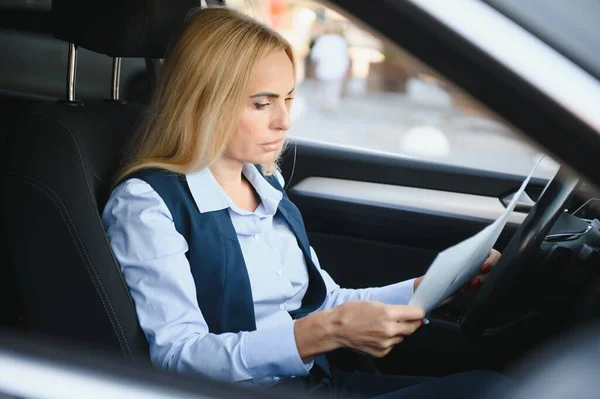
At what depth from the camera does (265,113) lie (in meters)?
1.74

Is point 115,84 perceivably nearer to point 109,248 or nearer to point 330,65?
point 109,248

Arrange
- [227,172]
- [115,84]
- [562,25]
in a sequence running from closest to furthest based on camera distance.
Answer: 1. [562,25]
2. [227,172]
3. [115,84]

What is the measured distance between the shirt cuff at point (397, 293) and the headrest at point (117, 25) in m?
0.72

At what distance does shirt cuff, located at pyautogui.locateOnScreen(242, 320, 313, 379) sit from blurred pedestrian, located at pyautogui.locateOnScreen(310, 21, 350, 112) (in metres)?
7.68

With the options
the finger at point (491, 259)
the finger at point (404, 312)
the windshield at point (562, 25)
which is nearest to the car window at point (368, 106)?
the finger at point (491, 259)

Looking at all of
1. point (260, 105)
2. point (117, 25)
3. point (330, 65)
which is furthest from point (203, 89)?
point (330, 65)

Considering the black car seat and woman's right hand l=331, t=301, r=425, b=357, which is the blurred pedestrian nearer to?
the black car seat

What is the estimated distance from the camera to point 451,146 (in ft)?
15.9

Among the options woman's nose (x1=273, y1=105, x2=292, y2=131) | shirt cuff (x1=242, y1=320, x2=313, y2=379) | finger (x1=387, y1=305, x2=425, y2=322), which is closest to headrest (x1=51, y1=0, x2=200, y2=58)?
woman's nose (x1=273, y1=105, x2=292, y2=131)

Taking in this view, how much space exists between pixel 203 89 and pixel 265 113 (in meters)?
0.13

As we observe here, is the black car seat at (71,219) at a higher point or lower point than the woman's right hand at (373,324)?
lower

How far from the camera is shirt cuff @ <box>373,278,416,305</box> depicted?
1919 mm

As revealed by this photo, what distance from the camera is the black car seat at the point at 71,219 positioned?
1535mm

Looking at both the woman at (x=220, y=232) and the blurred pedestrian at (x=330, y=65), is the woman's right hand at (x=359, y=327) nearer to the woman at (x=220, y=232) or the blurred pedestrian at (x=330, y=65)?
the woman at (x=220, y=232)
